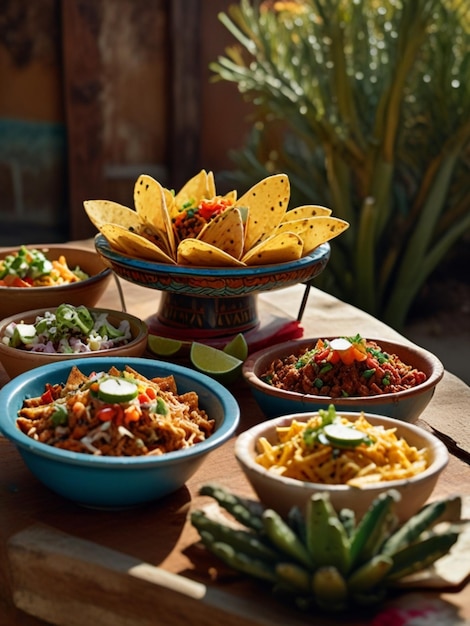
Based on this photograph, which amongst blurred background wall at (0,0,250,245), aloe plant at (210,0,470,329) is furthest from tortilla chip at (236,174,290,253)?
blurred background wall at (0,0,250,245)

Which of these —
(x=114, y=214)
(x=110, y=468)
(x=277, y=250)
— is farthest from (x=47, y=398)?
(x=114, y=214)

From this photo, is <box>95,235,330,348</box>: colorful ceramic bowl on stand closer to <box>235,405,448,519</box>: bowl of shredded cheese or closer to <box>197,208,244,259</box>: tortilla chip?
<box>197,208,244,259</box>: tortilla chip

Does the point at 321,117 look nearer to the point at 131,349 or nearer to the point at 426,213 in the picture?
the point at 426,213

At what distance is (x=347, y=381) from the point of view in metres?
1.97

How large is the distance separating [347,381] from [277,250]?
0.43 m

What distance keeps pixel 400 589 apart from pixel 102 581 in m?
0.48

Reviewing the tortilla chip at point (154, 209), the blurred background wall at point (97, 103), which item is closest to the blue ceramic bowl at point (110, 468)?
the tortilla chip at point (154, 209)

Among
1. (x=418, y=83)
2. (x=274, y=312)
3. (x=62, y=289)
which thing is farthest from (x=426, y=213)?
(x=62, y=289)

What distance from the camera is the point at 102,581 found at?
1.55 m

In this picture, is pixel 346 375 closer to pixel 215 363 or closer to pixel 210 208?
pixel 215 363

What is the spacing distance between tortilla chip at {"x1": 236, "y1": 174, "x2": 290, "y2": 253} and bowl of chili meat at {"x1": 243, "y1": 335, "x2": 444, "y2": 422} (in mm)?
430

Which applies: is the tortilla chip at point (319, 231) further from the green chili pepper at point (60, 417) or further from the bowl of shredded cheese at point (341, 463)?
the green chili pepper at point (60, 417)

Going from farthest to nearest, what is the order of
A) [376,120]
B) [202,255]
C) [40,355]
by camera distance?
[376,120], [202,255], [40,355]

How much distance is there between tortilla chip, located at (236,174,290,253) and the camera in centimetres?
243
